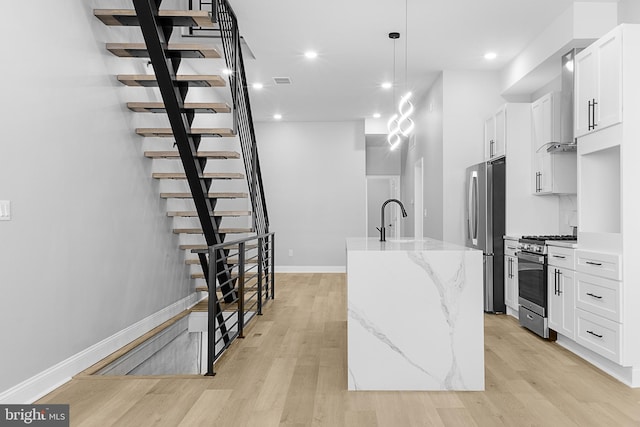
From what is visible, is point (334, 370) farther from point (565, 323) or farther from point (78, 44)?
point (78, 44)

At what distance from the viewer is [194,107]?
147 inches

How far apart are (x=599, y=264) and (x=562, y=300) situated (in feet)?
2.10

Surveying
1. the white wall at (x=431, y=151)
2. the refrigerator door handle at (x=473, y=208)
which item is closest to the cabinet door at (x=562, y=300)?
the refrigerator door handle at (x=473, y=208)

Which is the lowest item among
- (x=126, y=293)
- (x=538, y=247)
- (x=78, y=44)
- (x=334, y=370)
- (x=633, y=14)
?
(x=334, y=370)

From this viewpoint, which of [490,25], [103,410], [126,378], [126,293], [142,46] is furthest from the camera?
[490,25]

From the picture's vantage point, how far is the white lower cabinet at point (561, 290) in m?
3.83

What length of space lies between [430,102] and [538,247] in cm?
346

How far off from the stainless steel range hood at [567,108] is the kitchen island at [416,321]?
6.91ft

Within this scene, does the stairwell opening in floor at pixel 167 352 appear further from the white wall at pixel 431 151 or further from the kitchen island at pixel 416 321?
the white wall at pixel 431 151

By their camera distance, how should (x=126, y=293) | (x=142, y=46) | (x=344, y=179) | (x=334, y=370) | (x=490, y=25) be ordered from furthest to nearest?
(x=344, y=179), (x=490, y=25), (x=126, y=293), (x=142, y=46), (x=334, y=370)

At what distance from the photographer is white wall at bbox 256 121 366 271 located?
31.2 feet

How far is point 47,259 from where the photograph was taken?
2.95 meters

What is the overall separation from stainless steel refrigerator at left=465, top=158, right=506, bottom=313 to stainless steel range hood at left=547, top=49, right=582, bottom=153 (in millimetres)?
861

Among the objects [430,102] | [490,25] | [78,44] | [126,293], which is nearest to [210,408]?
[126,293]
